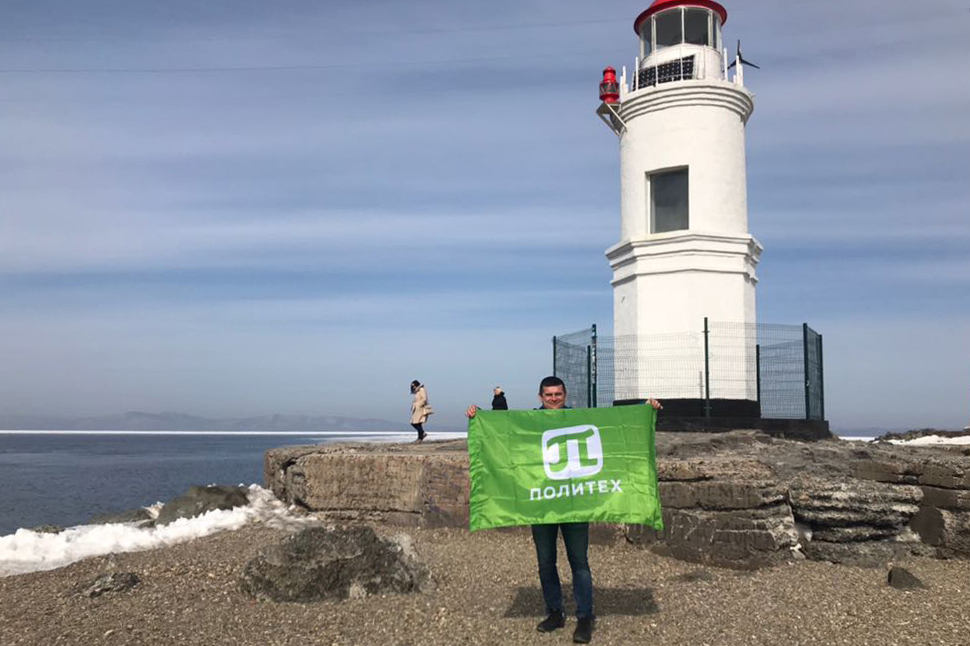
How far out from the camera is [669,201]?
15906 mm

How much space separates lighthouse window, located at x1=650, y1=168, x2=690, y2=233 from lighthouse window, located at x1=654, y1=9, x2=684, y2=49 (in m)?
3.08

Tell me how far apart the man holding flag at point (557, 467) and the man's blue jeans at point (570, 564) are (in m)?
0.01

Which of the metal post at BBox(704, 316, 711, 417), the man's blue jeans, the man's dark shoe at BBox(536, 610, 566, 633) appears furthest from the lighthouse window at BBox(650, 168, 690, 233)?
the man's dark shoe at BBox(536, 610, 566, 633)

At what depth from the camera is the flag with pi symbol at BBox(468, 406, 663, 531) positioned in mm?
6672

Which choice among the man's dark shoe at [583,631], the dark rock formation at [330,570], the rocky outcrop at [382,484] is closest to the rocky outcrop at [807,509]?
the rocky outcrop at [382,484]

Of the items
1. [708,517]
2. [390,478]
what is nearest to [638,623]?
[708,517]

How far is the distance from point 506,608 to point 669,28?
1368 cm

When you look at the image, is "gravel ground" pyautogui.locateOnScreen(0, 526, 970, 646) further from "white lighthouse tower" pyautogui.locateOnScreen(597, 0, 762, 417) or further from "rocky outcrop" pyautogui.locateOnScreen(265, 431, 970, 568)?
"white lighthouse tower" pyautogui.locateOnScreen(597, 0, 762, 417)

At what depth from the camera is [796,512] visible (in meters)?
9.18

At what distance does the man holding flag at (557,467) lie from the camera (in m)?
6.55

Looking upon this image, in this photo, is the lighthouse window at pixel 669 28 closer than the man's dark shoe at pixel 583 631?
No

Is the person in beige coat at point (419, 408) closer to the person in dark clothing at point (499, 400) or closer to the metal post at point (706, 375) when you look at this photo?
the person in dark clothing at point (499, 400)

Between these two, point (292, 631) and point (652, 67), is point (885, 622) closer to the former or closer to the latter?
point (292, 631)

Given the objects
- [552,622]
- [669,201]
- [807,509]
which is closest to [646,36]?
[669,201]
